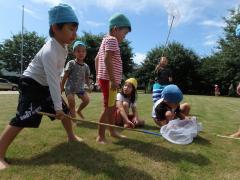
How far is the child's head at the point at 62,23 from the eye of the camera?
13.0ft

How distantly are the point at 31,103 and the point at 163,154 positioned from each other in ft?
5.46

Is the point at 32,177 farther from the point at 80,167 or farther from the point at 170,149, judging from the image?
the point at 170,149

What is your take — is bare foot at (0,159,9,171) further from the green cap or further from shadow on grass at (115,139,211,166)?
the green cap

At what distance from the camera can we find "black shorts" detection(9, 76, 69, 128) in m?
3.81

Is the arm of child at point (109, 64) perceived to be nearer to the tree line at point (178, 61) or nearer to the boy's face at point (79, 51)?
the boy's face at point (79, 51)

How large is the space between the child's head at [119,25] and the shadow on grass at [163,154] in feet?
4.98

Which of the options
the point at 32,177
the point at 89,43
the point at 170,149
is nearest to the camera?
the point at 32,177

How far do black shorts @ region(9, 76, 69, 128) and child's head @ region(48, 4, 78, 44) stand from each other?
23.7 inches

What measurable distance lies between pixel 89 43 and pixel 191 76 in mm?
16069

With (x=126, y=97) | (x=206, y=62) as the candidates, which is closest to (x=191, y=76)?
(x=206, y=62)

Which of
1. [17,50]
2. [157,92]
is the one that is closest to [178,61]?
[17,50]

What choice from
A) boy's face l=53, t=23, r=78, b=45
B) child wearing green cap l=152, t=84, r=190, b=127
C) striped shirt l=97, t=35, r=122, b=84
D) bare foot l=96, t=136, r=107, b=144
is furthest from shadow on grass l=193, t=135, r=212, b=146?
boy's face l=53, t=23, r=78, b=45

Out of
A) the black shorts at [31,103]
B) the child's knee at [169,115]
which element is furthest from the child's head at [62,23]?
the child's knee at [169,115]

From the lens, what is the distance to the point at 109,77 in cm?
466
